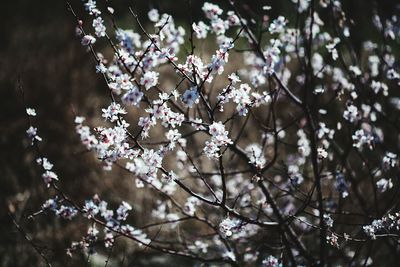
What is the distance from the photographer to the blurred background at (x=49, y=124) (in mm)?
4387

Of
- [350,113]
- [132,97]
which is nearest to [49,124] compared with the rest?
[350,113]

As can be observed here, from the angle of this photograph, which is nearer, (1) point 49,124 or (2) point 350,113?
(2) point 350,113

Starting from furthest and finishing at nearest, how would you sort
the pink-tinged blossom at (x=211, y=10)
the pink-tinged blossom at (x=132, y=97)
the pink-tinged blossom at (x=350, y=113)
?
the pink-tinged blossom at (x=350, y=113) → the pink-tinged blossom at (x=211, y=10) → the pink-tinged blossom at (x=132, y=97)

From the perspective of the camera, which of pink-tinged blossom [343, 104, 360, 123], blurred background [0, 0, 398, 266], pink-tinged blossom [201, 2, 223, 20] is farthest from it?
blurred background [0, 0, 398, 266]

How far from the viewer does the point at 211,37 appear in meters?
13.1

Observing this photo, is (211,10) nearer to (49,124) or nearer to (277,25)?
(277,25)

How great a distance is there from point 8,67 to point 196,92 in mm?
6080

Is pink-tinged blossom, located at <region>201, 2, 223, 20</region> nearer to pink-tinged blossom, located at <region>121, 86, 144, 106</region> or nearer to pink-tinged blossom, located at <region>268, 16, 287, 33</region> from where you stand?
pink-tinged blossom, located at <region>268, 16, 287, 33</region>

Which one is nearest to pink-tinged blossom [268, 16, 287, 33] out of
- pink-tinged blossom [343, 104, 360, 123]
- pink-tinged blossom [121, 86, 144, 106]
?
pink-tinged blossom [343, 104, 360, 123]

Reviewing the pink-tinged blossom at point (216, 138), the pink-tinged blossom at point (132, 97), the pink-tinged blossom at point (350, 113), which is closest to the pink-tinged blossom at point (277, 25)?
the pink-tinged blossom at point (350, 113)

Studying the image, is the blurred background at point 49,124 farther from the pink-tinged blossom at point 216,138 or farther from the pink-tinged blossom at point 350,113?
the pink-tinged blossom at point 216,138

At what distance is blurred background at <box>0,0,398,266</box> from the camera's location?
439 cm

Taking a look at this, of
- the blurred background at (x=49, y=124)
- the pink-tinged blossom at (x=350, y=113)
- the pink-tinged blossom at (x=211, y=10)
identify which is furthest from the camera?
the blurred background at (x=49, y=124)

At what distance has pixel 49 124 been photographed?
654 cm
